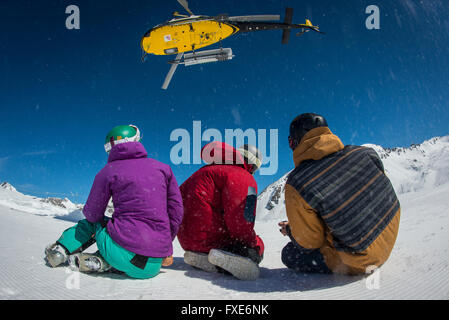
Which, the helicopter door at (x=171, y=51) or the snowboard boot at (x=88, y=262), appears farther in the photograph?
the helicopter door at (x=171, y=51)

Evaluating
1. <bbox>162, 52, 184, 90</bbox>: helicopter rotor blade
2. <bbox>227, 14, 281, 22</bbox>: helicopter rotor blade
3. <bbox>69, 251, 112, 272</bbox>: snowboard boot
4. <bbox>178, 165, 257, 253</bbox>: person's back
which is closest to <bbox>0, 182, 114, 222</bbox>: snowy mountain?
<bbox>69, 251, 112, 272</bbox>: snowboard boot

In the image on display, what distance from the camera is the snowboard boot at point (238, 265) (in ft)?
7.02

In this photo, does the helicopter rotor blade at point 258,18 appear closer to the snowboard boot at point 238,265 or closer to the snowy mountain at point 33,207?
the snowy mountain at point 33,207

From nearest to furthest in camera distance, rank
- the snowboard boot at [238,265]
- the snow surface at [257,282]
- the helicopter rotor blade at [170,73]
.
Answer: the snow surface at [257,282] < the snowboard boot at [238,265] < the helicopter rotor blade at [170,73]

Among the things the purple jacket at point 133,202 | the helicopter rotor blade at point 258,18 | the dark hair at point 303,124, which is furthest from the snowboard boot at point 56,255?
the helicopter rotor blade at point 258,18

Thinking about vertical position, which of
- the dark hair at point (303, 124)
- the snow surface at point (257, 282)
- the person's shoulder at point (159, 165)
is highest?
the dark hair at point (303, 124)

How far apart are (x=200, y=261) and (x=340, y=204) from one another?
4.79 ft

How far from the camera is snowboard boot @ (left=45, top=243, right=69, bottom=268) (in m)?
1.98

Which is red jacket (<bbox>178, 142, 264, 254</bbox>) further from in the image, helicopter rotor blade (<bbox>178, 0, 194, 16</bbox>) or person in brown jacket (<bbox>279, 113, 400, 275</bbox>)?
helicopter rotor blade (<bbox>178, 0, 194, 16</bbox>)

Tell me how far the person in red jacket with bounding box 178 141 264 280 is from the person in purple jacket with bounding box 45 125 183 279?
1.04ft

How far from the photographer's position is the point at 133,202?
1.97 metres

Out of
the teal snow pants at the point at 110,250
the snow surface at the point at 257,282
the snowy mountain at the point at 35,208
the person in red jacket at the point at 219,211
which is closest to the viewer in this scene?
the snow surface at the point at 257,282
